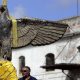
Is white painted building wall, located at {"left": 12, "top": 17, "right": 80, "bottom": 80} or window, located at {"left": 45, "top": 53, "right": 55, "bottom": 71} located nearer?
white painted building wall, located at {"left": 12, "top": 17, "right": 80, "bottom": 80}

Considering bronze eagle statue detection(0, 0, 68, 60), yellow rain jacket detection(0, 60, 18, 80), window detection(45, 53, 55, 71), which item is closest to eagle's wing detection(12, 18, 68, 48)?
bronze eagle statue detection(0, 0, 68, 60)

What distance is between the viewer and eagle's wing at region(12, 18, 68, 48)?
6519 millimetres

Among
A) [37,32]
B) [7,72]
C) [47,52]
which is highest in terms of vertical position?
[47,52]

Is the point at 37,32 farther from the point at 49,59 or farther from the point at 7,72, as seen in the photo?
the point at 49,59

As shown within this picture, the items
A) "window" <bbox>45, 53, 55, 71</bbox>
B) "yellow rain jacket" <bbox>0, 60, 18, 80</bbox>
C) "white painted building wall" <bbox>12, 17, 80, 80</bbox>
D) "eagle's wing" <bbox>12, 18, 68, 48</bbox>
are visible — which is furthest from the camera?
"window" <bbox>45, 53, 55, 71</bbox>

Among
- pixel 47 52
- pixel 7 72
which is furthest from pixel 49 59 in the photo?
pixel 7 72

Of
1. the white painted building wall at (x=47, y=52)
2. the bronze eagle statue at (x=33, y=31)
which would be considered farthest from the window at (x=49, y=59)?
the bronze eagle statue at (x=33, y=31)

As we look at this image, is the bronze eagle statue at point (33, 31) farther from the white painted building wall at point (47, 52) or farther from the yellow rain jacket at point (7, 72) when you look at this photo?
the white painted building wall at point (47, 52)

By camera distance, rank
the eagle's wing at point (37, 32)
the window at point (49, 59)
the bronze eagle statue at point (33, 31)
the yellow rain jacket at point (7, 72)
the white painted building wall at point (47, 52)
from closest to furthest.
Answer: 1. the yellow rain jacket at point (7, 72)
2. the bronze eagle statue at point (33, 31)
3. the eagle's wing at point (37, 32)
4. the white painted building wall at point (47, 52)
5. the window at point (49, 59)

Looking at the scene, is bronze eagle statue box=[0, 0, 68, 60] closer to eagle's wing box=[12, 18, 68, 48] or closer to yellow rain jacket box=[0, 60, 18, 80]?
eagle's wing box=[12, 18, 68, 48]

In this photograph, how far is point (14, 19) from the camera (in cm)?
594

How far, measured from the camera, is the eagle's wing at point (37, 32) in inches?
257

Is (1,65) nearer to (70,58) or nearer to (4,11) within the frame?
(4,11)

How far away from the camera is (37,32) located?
21.8 feet
